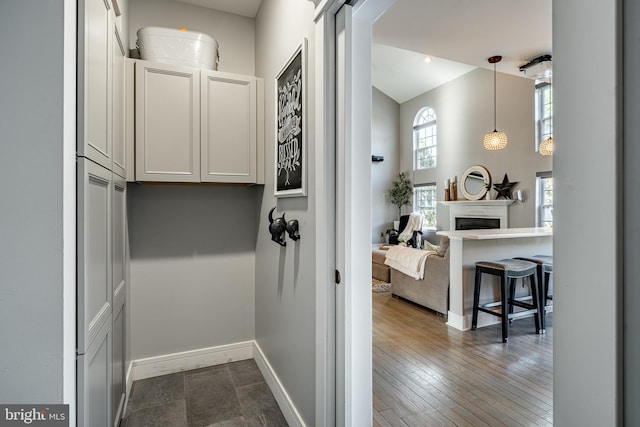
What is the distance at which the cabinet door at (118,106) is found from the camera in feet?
5.48

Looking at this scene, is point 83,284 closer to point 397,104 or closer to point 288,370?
point 288,370

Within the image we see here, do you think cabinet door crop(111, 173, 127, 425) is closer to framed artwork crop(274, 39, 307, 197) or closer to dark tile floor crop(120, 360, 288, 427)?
dark tile floor crop(120, 360, 288, 427)

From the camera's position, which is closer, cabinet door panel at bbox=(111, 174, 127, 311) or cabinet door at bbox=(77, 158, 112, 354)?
cabinet door at bbox=(77, 158, 112, 354)

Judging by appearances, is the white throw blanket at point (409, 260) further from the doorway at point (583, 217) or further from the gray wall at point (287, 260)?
the doorway at point (583, 217)

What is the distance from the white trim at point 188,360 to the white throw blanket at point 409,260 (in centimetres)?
206

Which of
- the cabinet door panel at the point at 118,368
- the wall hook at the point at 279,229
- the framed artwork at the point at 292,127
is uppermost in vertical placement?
the framed artwork at the point at 292,127

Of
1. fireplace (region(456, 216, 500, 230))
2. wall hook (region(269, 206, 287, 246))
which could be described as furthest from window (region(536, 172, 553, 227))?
wall hook (region(269, 206, 287, 246))

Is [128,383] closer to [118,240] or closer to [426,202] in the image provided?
[118,240]

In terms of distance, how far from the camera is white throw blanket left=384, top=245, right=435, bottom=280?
151 inches

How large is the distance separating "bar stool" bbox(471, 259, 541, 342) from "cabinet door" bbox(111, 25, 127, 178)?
3065mm

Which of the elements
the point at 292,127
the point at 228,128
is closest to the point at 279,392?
the point at 292,127

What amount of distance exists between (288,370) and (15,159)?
1605 mm

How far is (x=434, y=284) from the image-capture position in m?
3.74

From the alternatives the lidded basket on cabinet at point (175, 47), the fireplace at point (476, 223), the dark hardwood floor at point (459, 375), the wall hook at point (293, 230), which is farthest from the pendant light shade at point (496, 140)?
the wall hook at point (293, 230)
